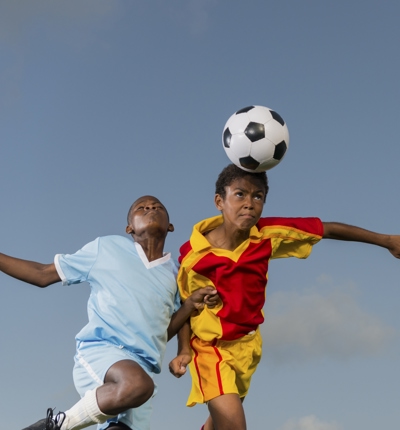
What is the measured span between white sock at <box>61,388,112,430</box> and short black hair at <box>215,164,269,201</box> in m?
2.15

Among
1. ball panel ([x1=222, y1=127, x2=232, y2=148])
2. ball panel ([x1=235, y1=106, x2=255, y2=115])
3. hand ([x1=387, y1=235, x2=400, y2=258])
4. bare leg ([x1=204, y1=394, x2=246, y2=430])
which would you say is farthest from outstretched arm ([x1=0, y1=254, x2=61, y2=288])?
hand ([x1=387, y1=235, x2=400, y2=258])

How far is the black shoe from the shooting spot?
661 cm

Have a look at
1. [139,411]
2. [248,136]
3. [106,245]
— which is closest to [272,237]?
[248,136]

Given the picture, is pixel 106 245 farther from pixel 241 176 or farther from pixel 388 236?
pixel 388 236

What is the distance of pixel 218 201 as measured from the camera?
24.5 feet

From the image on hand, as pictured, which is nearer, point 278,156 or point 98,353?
point 98,353

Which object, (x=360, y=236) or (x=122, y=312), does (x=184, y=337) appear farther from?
(x=360, y=236)

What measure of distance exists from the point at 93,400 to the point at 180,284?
4.28 feet

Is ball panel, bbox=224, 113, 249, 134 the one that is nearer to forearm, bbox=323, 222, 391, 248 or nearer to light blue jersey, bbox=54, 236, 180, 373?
forearm, bbox=323, 222, 391, 248

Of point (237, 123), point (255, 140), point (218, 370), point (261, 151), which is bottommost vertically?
point (218, 370)

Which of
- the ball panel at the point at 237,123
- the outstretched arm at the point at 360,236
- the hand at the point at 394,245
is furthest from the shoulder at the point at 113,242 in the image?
the hand at the point at 394,245

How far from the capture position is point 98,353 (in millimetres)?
6883

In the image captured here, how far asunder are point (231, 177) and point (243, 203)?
1.03 ft

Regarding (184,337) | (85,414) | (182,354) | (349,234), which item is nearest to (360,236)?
(349,234)
